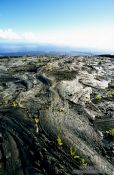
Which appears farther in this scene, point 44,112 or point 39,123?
point 44,112

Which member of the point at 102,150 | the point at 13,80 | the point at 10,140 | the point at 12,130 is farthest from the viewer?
the point at 13,80

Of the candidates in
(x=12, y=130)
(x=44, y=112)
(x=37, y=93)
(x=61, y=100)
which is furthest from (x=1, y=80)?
(x=12, y=130)

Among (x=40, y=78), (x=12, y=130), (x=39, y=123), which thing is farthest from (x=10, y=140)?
(x=40, y=78)

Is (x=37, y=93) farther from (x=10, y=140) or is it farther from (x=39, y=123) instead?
(x=10, y=140)

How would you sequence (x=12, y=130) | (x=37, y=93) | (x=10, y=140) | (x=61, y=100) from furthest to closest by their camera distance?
(x=37, y=93) < (x=61, y=100) < (x=12, y=130) < (x=10, y=140)

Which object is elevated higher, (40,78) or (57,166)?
(40,78)

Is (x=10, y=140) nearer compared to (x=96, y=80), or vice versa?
(x=10, y=140)

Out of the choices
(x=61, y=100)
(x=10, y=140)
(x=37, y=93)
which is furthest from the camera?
(x=37, y=93)

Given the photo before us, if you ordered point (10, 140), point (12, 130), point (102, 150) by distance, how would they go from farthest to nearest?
point (12, 130) → point (10, 140) → point (102, 150)

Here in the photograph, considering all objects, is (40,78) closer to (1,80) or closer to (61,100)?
(1,80)
